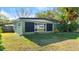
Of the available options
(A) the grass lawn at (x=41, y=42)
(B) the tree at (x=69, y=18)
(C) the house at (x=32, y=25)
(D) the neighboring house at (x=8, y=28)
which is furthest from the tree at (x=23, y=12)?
(B) the tree at (x=69, y=18)

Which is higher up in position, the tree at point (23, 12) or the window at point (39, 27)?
the tree at point (23, 12)

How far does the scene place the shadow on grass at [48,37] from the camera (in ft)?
14.1

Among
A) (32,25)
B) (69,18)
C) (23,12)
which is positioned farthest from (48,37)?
(23,12)

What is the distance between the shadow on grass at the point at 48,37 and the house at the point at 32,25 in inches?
3.0

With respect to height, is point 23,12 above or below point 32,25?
above

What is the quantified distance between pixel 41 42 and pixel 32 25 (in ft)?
0.96

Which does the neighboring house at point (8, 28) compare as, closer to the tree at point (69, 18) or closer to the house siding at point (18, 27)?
the house siding at point (18, 27)

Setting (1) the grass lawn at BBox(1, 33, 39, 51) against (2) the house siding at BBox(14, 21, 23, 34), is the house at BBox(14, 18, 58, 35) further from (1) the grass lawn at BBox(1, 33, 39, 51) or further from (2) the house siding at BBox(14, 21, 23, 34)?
(1) the grass lawn at BBox(1, 33, 39, 51)

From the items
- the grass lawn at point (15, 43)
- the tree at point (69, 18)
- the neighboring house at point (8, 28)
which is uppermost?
the tree at point (69, 18)

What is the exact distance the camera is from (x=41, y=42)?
430 cm

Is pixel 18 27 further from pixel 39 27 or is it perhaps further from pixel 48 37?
pixel 48 37
